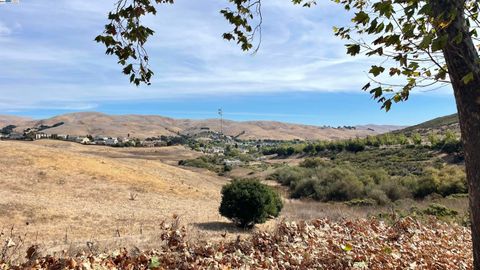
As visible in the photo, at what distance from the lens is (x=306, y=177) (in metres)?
44.4

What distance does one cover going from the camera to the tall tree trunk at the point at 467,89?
3979 millimetres

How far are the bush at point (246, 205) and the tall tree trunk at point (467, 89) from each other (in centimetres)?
1578

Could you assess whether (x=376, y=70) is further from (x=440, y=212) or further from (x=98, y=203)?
(x=98, y=203)

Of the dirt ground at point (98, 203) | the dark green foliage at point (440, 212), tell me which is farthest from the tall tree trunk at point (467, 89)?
the dark green foliage at point (440, 212)

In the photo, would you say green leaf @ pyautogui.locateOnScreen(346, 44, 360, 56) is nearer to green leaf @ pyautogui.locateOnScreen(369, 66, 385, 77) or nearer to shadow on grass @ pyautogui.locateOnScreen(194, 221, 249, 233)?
green leaf @ pyautogui.locateOnScreen(369, 66, 385, 77)

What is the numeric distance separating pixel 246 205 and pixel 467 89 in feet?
53.2

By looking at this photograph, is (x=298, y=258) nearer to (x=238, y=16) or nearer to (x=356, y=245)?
(x=356, y=245)

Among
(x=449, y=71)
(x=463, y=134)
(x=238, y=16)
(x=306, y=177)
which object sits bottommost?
(x=306, y=177)

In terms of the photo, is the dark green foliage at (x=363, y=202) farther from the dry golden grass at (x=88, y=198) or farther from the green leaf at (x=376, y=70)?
the green leaf at (x=376, y=70)

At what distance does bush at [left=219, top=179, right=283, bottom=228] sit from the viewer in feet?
65.1

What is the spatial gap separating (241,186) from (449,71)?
16767mm

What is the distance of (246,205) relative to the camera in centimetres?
1983

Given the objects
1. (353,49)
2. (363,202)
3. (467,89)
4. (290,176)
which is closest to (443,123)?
(290,176)

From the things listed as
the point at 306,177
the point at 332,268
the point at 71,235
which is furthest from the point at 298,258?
the point at 306,177
